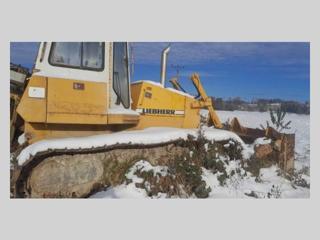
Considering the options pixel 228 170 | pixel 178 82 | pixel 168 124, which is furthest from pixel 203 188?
pixel 178 82

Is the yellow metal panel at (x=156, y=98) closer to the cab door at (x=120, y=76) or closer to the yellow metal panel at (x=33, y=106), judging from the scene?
the cab door at (x=120, y=76)

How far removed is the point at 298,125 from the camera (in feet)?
20.3

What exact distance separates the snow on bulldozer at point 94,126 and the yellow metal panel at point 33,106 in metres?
0.01

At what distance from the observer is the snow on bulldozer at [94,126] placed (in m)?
5.32

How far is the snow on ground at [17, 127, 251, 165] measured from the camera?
5.17 metres

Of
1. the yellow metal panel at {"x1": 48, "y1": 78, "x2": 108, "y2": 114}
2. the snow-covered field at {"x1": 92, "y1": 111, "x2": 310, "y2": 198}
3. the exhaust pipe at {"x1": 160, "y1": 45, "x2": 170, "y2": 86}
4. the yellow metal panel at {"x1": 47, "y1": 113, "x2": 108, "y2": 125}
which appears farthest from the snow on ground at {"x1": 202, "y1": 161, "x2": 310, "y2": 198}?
the yellow metal panel at {"x1": 48, "y1": 78, "x2": 108, "y2": 114}

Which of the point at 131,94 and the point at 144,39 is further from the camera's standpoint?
the point at 131,94

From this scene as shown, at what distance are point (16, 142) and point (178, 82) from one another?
2.68 m

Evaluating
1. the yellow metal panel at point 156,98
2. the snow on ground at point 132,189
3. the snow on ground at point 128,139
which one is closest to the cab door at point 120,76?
the yellow metal panel at point 156,98

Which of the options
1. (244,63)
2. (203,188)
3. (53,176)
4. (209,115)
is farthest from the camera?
(209,115)

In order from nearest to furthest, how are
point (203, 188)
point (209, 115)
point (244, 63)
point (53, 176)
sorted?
point (53, 176)
point (203, 188)
point (244, 63)
point (209, 115)

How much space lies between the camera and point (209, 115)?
22.0ft

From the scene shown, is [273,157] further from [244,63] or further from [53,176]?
[53,176]

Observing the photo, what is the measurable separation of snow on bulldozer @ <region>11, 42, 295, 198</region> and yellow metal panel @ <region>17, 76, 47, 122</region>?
13 millimetres
